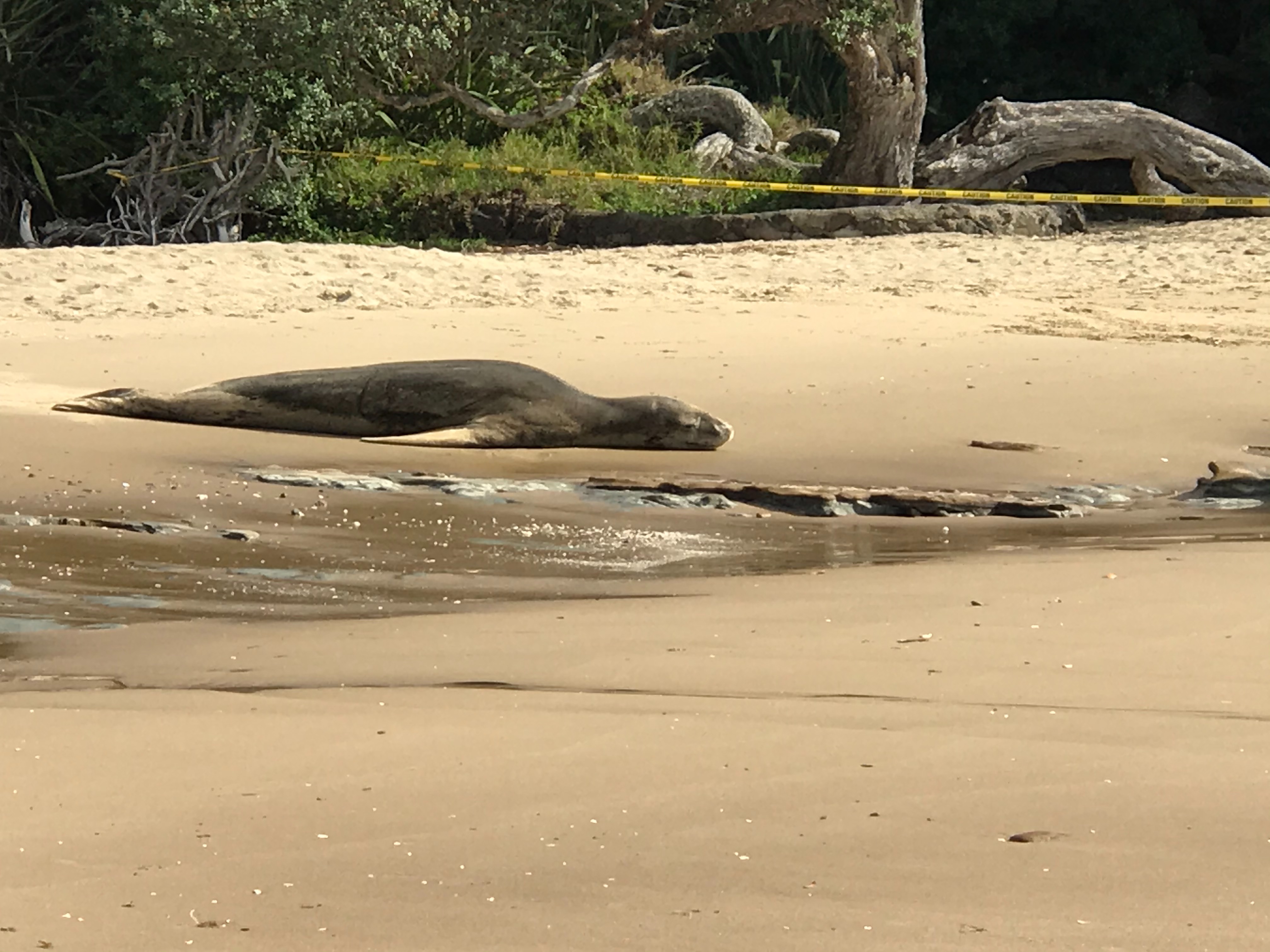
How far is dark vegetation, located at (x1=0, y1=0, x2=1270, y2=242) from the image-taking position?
54.4 feet

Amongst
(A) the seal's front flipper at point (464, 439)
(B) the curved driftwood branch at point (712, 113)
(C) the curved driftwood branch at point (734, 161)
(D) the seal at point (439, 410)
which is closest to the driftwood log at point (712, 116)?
(B) the curved driftwood branch at point (712, 113)

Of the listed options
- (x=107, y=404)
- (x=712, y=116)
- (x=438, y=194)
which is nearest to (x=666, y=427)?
(x=107, y=404)

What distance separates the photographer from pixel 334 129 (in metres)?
18.8

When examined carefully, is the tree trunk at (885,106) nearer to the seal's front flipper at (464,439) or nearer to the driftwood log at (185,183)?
the driftwood log at (185,183)

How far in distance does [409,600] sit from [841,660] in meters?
1.52

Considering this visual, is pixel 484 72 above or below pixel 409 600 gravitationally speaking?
above

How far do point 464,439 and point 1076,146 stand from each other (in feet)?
40.8

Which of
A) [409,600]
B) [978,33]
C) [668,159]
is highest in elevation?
[978,33]

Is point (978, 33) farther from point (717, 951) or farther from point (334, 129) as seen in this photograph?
point (717, 951)

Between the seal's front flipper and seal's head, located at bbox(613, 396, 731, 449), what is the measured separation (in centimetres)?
52

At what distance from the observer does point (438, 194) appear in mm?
17875

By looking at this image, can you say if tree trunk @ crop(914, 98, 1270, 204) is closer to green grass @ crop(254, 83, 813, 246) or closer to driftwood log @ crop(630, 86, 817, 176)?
driftwood log @ crop(630, 86, 817, 176)

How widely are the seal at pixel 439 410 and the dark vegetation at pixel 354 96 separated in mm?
8481

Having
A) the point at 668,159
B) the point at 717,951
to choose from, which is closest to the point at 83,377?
the point at 717,951
